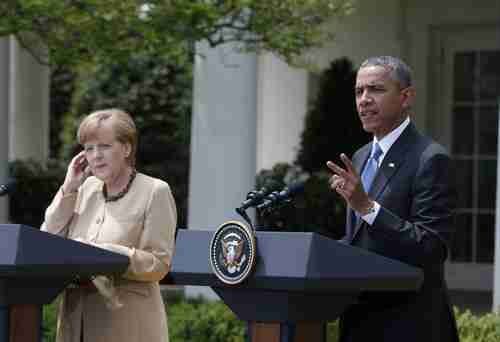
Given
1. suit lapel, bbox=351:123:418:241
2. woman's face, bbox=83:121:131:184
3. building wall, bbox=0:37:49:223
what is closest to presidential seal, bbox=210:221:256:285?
suit lapel, bbox=351:123:418:241

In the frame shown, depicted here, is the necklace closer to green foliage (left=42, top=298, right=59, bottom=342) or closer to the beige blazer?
the beige blazer

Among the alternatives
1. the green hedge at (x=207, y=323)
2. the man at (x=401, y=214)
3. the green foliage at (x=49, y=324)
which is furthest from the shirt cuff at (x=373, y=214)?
the green foliage at (x=49, y=324)

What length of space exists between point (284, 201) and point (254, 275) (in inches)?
10.3

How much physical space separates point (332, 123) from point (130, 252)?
26.3 feet

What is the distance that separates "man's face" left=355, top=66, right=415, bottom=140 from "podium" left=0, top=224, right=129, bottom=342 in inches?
40.6

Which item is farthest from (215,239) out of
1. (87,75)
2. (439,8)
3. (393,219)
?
(87,75)

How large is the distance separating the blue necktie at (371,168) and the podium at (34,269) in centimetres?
91

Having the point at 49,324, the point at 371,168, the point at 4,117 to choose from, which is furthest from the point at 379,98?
the point at 4,117

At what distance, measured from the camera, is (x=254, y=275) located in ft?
11.2

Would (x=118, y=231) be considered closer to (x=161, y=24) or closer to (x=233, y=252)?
(x=233, y=252)

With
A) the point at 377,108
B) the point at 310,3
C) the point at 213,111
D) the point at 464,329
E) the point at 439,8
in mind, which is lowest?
the point at 464,329

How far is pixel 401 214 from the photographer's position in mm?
3635

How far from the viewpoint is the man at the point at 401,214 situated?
3.51 m

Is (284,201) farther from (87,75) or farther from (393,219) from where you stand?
(87,75)
